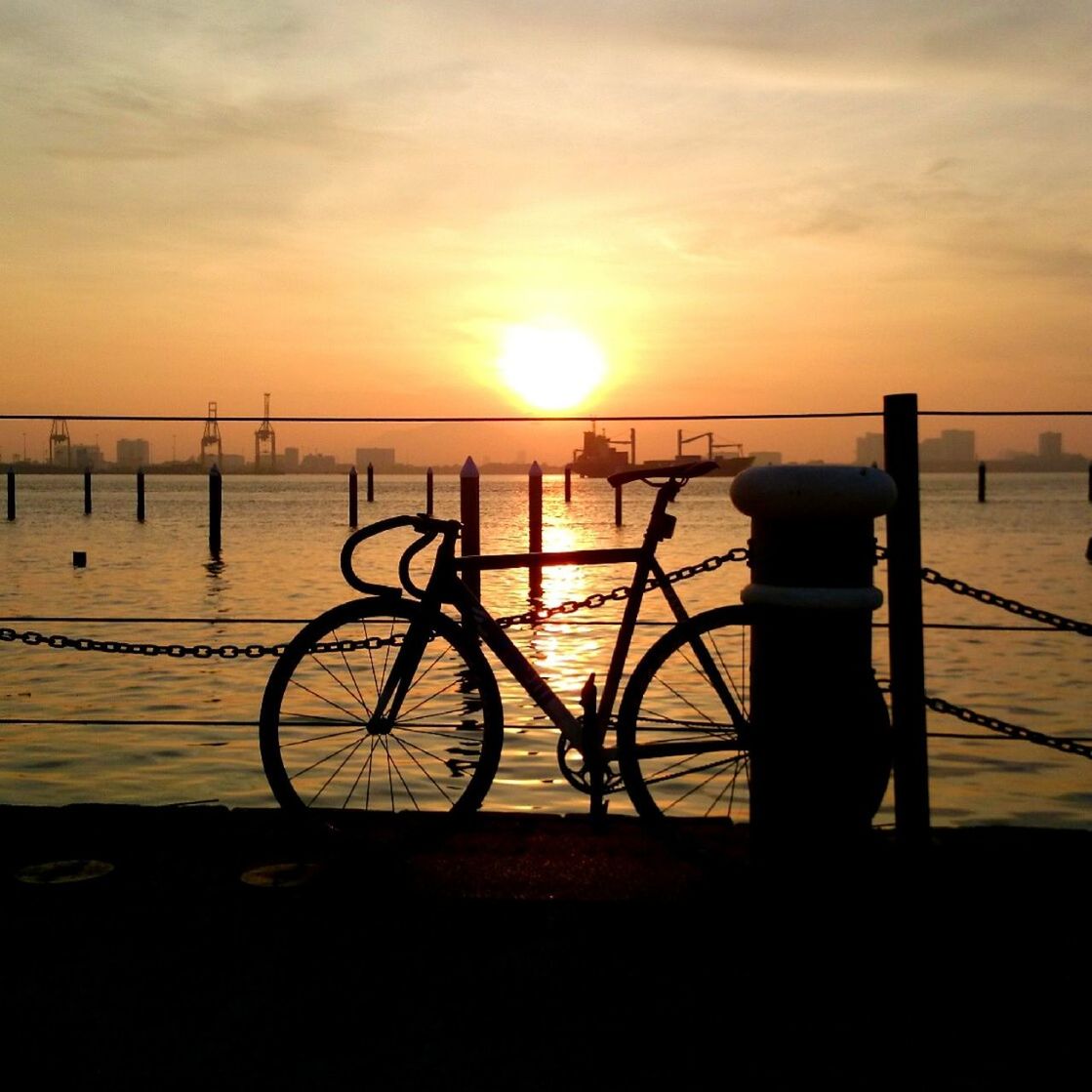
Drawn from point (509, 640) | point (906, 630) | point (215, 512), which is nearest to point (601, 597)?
point (509, 640)

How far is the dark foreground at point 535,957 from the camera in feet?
9.23

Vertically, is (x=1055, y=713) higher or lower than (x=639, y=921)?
lower

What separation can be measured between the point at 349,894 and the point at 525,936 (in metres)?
0.66

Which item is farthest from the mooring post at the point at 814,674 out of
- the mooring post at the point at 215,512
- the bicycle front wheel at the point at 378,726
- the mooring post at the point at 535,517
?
the mooring post at the point at 215,512

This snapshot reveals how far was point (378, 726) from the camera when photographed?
4.28 meters

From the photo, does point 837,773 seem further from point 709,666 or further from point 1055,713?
point 1055,713

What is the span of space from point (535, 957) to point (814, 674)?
3.93 ft

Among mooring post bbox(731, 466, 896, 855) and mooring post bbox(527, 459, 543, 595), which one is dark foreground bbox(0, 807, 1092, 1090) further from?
→ mooring post bbox(527, 459, 543, 595)

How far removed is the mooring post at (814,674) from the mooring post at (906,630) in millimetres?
351

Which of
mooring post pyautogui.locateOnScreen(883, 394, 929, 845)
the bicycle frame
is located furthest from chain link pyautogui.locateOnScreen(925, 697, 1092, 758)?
the bicycle frame

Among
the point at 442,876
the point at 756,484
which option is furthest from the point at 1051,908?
the point at 442,876

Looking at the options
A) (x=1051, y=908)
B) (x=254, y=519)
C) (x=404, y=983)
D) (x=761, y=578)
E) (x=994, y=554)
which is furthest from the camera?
(x=254, y=519)

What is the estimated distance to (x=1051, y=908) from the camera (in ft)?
12.5

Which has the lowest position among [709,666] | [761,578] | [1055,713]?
[1055,713]
